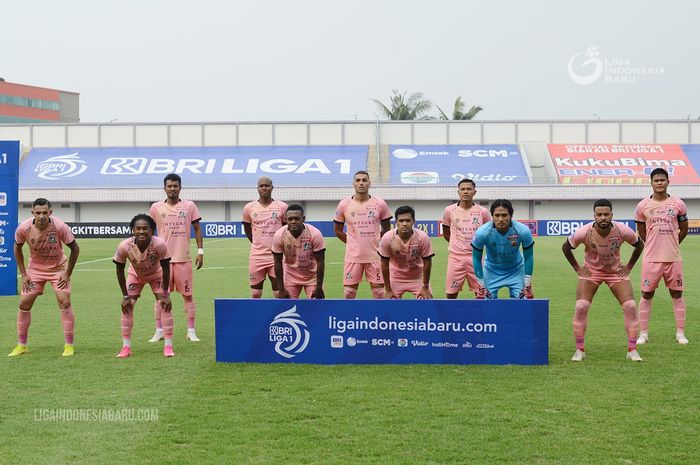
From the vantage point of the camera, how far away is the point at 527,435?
21.9ft

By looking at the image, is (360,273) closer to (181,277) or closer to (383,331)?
(383,331)

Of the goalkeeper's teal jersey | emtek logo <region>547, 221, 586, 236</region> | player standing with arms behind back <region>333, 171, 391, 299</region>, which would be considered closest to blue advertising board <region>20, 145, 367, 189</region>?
emtek logo <region>547, 221, 586, 236</region>

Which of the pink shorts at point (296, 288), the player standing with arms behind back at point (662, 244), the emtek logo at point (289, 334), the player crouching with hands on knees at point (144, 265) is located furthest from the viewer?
the player standing with arms behind back at point (662, 244)

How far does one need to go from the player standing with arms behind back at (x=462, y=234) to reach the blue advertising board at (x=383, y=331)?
215cm

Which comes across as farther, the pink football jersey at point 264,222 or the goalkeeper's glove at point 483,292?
the pink football jersey at point 264,222

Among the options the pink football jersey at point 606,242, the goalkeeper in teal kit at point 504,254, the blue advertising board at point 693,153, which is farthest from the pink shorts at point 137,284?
the blue advertising board at point 693,153

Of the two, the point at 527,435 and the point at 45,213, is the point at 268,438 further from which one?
the point at 45,213

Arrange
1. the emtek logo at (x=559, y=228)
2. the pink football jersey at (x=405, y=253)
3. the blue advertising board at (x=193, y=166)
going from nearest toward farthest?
the pink football jersey at (x=405, y=253) < the emtek logo at (x=559, y=228) < the blue advertising board at (x=193, y=166)

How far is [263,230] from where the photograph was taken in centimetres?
1191

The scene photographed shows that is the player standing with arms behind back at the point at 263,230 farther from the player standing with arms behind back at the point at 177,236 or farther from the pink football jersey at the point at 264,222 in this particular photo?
the player standing with arms behind back at the point at 177,236

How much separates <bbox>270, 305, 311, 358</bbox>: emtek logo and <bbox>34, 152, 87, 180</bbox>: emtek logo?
171 ft

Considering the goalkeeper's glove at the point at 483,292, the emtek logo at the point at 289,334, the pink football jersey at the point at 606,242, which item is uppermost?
the pink football jersey at the point at 606,242

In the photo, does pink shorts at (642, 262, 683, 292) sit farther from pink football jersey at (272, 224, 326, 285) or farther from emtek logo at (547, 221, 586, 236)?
emtek logo at (547, 221, 586, 236)

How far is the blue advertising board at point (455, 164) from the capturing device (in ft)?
186
